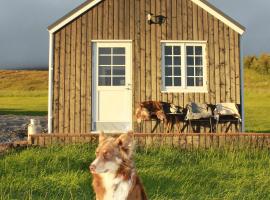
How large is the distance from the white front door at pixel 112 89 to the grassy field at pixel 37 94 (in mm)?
9323

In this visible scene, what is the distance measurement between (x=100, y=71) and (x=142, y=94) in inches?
53.5

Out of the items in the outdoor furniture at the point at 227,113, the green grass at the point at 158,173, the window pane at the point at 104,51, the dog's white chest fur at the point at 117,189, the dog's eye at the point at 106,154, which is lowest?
the green grass at the point at 158,173

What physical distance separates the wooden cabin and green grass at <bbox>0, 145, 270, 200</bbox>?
8.34 ft

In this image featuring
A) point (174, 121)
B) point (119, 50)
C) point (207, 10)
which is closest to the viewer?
point (174, 121)

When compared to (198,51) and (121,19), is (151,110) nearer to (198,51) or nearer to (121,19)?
(198,51)

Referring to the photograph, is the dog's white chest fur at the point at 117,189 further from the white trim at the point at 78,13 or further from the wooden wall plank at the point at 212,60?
the white trim at the point at 78,13

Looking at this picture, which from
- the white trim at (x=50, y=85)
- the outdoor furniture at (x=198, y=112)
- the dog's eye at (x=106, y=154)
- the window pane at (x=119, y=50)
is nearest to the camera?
the dog's eye at (x=106, y=154)

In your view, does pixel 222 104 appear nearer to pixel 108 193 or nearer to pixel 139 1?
pixel 139 1

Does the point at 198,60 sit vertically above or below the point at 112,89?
above

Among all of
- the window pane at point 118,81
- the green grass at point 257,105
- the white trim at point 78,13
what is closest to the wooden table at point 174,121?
the window pane at point 118,81

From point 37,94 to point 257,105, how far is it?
→ 24970 mm

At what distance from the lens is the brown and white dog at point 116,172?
4598 mm

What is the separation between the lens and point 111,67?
1385 cm

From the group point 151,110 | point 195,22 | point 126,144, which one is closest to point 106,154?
point 126,144
